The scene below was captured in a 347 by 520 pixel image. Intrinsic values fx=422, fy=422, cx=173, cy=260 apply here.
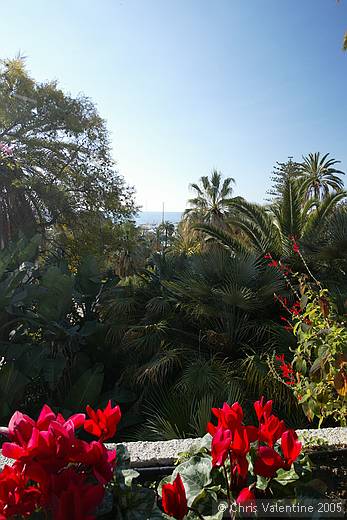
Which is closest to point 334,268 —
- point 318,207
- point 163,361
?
point 318,207

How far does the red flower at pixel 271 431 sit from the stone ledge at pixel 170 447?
1.85 ft

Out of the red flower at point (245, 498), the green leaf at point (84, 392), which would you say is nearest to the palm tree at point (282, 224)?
the green leaf at point (84, 392)

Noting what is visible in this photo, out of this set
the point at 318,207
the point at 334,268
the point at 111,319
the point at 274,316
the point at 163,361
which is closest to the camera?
the point at 163,361

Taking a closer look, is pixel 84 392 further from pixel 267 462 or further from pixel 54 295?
pixel 267 462

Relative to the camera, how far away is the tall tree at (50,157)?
1297 cm

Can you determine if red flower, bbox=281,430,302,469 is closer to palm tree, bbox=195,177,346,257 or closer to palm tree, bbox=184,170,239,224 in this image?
palm tree, bbox=195,177,346,257

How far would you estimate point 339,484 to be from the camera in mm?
1827

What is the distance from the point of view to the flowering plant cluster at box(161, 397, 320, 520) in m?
1.18

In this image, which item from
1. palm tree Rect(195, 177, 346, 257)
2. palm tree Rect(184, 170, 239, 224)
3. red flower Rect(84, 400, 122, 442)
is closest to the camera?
red flower Rect(84, 400, 122, 442)

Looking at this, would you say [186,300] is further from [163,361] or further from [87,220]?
[87,220]

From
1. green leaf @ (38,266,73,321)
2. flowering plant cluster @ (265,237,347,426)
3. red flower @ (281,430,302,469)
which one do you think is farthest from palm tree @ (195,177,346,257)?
red flower @ (281,430,302,469)

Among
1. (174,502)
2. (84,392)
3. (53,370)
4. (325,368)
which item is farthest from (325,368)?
(53,370)

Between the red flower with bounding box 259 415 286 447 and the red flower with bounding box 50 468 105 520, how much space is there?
0.57 m

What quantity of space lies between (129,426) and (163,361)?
3.02 feet
